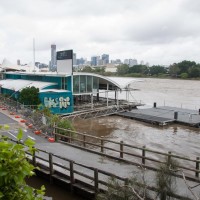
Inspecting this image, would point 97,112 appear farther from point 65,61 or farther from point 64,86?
point 65,61

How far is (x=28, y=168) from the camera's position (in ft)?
8.78

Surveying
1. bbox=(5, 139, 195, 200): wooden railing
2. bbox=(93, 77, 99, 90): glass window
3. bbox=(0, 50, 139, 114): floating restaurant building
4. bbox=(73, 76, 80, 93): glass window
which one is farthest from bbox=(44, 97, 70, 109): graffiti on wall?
bbox=(5, 139, 195, 200): wooden railing

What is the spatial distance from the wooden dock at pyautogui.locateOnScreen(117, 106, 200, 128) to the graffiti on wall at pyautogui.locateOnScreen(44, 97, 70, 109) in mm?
8450

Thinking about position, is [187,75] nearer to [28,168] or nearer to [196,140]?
[196,140]

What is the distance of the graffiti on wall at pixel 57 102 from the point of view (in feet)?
95.9

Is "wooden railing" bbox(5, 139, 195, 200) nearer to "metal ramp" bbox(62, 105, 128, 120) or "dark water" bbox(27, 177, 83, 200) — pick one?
"dark water" bbox(27, 177, 83, 200)

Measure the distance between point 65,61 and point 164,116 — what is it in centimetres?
1391

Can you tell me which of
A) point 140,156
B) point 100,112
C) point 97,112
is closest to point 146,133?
point 97,112

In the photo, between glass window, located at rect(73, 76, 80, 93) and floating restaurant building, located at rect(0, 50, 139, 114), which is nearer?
floating restaurant building, located at rect(0, 50, 139, 114)

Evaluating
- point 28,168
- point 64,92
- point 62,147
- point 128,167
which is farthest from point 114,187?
point 64,92

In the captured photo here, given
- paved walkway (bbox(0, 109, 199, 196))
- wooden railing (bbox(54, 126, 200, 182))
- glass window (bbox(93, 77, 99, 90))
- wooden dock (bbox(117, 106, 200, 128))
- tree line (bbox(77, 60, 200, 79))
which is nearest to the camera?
wooden railing (bbox(54, 126, 200, 182))

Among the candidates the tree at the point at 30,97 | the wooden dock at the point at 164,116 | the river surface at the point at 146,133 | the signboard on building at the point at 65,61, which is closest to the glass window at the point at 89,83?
the signboard on building at the point at 65,61

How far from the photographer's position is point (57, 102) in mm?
29844

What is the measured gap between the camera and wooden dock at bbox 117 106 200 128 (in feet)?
102
